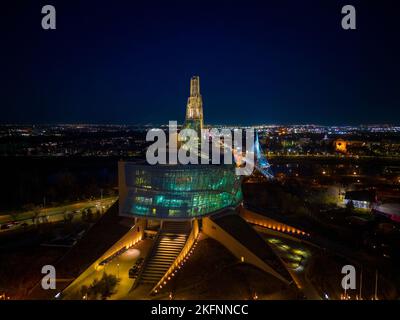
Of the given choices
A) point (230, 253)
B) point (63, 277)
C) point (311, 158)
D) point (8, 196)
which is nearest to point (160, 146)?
point (230, 253)

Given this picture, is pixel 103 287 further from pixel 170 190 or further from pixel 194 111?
pixel 194 111

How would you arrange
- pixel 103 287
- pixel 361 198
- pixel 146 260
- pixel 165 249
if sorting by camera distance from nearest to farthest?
pixel 103 287 → pixel 146 260 → pixel 165 249 → pixel 361 198

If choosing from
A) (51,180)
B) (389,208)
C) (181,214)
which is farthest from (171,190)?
(51,180)

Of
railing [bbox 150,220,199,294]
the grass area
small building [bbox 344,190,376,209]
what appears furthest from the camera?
small building [bbox 344,190,376,209]

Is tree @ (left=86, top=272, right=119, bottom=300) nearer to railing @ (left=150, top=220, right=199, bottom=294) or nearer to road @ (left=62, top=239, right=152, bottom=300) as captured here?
road @ (left=62, top=239, right=152, bottom=300)

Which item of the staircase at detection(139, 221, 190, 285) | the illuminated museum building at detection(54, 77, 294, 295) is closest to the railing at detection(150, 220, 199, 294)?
the illuminated museum building at detection(54, 77, 294, 295)

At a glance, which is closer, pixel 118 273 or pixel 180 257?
pixel 118 273
